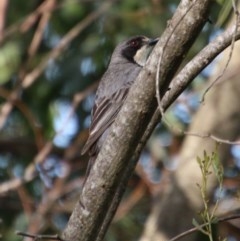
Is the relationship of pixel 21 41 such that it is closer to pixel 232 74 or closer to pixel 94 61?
pixel 94 61

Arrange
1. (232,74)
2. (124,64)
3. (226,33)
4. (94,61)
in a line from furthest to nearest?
(94,61), (232,74), (124,64), (226,33)

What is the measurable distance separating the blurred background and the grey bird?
1.05 meters

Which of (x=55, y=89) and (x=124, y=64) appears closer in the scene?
(x=124, y=64)

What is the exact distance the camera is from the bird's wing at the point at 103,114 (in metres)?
6.45

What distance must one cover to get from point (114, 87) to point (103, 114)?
0.35 meters

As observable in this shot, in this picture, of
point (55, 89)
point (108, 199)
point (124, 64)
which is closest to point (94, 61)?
point (55, 89)

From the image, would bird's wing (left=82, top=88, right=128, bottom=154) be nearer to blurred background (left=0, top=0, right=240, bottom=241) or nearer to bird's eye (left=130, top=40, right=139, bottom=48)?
bird's eye (left=130, top=40, right=139, bottom=48)

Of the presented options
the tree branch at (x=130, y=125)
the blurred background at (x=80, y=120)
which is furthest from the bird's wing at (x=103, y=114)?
the blurred background at (x=80, y=120)

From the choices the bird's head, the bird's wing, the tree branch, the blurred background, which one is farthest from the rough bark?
the tree branch

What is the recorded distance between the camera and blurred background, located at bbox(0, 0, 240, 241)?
30.8ft

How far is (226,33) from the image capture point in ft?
15.4

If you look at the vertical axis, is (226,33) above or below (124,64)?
above

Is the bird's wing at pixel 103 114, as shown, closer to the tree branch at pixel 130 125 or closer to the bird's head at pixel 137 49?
the bird's head at pixel 137 49

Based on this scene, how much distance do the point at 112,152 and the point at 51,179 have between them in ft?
16.0
